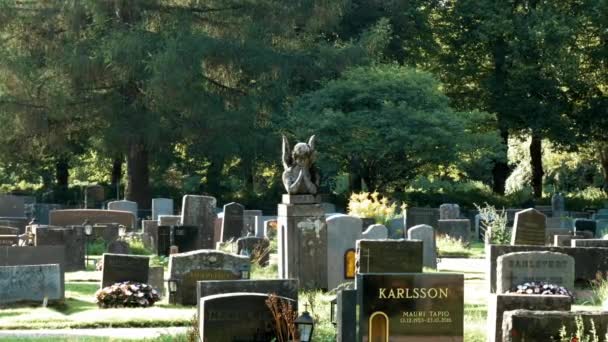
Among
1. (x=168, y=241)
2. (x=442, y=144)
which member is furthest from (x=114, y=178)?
(x=168, y=241)

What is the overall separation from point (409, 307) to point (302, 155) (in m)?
9.34

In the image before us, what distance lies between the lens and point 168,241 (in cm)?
2938

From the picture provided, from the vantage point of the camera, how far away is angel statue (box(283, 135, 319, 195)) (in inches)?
829

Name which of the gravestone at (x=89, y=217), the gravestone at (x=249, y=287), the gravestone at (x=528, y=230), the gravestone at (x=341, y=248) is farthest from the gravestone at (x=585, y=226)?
the gravestone at (x=249, y=287)

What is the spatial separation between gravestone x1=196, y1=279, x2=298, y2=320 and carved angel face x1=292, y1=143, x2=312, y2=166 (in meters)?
6.86

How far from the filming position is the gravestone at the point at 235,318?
527 inches

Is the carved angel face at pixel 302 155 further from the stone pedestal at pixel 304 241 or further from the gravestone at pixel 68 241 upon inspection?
the gravestone at pixel 68 241

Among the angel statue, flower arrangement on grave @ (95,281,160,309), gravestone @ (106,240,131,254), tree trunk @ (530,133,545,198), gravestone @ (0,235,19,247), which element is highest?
tree trunk @ (530,133,545,198)

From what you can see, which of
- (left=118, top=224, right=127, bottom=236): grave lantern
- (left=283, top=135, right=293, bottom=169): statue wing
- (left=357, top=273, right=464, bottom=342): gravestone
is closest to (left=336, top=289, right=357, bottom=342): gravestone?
(left=357, top=273, right=464, bottom=342): gravestone

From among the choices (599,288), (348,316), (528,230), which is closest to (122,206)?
(528,230)

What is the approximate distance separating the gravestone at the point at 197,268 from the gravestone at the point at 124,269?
0.59 metres

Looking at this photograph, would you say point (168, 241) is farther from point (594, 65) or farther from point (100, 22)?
point (594, 65)

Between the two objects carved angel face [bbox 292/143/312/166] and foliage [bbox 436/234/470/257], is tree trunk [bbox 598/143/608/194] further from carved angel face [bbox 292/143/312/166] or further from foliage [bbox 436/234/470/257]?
carved angel face [bbox 292/143/312/166]

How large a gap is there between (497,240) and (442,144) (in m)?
18.0
